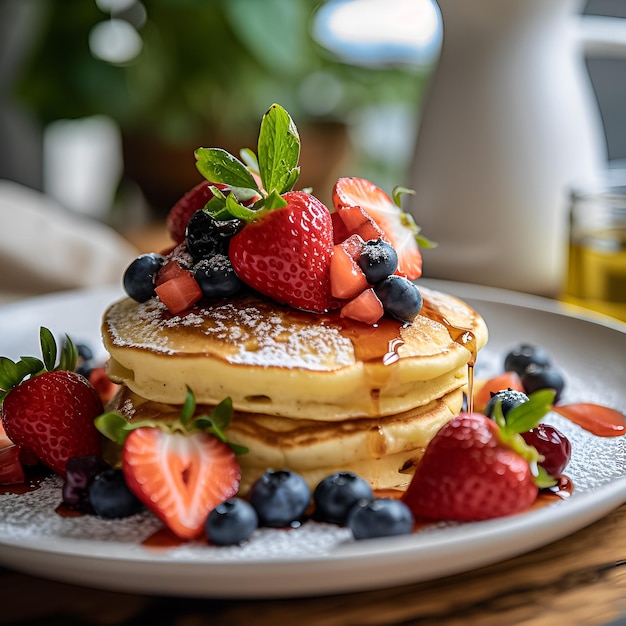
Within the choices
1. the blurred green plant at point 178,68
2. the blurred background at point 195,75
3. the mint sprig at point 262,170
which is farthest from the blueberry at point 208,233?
the blurred green plant at point 178,68

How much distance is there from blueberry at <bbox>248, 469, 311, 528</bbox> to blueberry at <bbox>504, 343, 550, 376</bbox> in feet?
2.40

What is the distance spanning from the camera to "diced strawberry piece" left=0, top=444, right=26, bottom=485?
1256 mm

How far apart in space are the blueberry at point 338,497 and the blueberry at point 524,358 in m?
0.69

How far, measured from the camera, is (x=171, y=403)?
124 cm

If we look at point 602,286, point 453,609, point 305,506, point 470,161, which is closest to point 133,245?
point 470,161

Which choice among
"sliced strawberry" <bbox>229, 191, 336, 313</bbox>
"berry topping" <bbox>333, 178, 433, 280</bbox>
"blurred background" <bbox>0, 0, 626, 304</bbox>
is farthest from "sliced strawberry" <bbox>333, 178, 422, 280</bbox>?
"blurred background" <bbox>0, 0, 626, 304</bbox>

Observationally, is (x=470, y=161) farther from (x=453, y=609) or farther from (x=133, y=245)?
(x=453, y=609)

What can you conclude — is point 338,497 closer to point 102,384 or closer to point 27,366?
point 27,366

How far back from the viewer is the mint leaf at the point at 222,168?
1.28 m

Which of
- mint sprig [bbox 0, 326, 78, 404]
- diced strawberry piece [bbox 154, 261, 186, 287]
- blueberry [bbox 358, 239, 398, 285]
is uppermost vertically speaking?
blueberry [bbox 358, 239, 398, 285]

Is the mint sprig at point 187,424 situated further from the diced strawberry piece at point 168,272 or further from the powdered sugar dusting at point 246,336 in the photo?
the diced strawberry piece at point 168,272

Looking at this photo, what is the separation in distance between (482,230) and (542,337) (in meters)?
0.61

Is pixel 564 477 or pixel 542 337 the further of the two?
→ pixel 542 337

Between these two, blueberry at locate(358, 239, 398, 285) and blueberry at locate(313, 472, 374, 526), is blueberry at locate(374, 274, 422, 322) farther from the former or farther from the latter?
blueberry at locate(313, 472, 374, 526)
